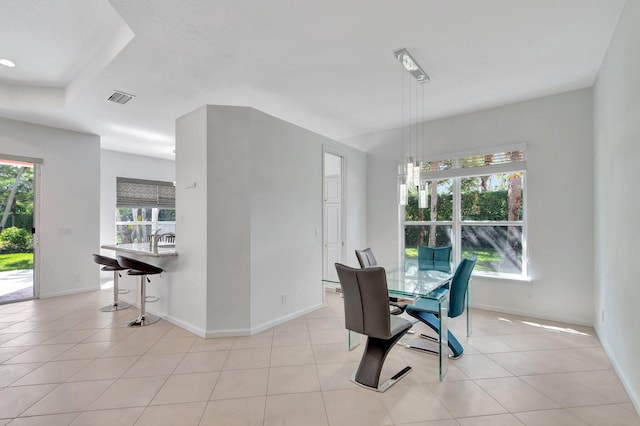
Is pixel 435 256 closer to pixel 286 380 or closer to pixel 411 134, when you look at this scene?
pixel 411 134

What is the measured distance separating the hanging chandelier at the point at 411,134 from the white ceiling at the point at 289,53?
4.2 inches

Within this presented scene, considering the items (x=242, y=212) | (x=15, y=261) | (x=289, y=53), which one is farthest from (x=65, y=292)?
(x=289, y=53)

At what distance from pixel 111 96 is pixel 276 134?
7.18ft

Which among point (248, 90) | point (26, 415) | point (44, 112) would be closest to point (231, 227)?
point (248, 90)

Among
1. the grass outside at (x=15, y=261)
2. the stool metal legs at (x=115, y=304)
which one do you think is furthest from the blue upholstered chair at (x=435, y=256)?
the grass outside at (x=15, y=261)

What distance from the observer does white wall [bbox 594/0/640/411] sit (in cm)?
213

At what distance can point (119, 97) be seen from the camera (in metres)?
3.88

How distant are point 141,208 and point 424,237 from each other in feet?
20.6

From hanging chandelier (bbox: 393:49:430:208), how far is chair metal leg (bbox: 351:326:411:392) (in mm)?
1362

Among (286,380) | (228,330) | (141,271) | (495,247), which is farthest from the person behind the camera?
(495,247)

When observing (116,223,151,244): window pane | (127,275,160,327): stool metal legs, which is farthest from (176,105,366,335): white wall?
(116,223,151,244): window pane

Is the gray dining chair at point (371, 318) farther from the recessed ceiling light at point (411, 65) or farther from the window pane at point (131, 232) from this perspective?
the window pane at point (131, 232)

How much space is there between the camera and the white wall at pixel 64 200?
4824 mm

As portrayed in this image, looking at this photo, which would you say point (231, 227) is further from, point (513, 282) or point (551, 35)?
point (513, 282)
